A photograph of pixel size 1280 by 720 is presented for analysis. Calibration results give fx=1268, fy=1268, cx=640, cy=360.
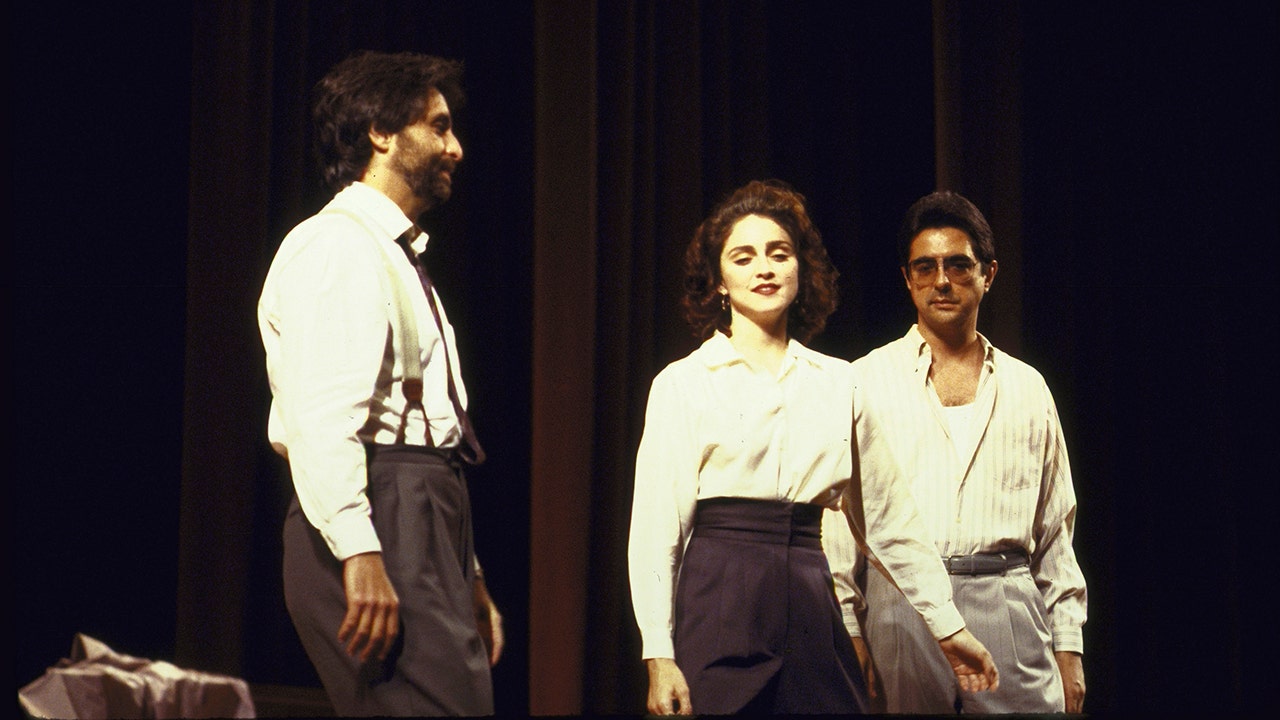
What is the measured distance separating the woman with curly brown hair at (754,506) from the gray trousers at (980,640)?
117mm

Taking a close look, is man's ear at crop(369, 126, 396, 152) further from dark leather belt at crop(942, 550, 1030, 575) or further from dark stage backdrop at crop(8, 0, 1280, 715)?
dark leather belt at crop(942, 550, 1030, 575)

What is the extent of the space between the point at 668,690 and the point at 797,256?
894 mm

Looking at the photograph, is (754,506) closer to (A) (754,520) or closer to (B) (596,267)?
(A) (754,520)

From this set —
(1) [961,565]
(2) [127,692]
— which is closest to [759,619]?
(1) [961,565]

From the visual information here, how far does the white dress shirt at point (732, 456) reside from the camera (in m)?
2.31

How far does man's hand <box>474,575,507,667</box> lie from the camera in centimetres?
238

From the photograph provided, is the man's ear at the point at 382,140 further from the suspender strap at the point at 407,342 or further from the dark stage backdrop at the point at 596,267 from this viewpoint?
the dark stage backdrop at the point at 596,267

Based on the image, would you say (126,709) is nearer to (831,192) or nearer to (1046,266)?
(831,192)

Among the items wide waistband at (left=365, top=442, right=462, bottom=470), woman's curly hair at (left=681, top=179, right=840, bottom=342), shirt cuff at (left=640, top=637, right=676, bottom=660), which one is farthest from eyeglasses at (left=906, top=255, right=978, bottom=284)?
wide waistband at (left=365, top=442, right=462, bottom=470)

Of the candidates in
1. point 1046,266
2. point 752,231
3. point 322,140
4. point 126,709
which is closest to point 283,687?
point 126,709

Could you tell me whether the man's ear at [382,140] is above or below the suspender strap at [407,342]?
above

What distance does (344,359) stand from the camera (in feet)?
6.92

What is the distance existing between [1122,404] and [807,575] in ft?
3.68

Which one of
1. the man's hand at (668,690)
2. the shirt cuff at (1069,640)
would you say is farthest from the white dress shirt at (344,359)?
the shirt cuff at (1069,640)
